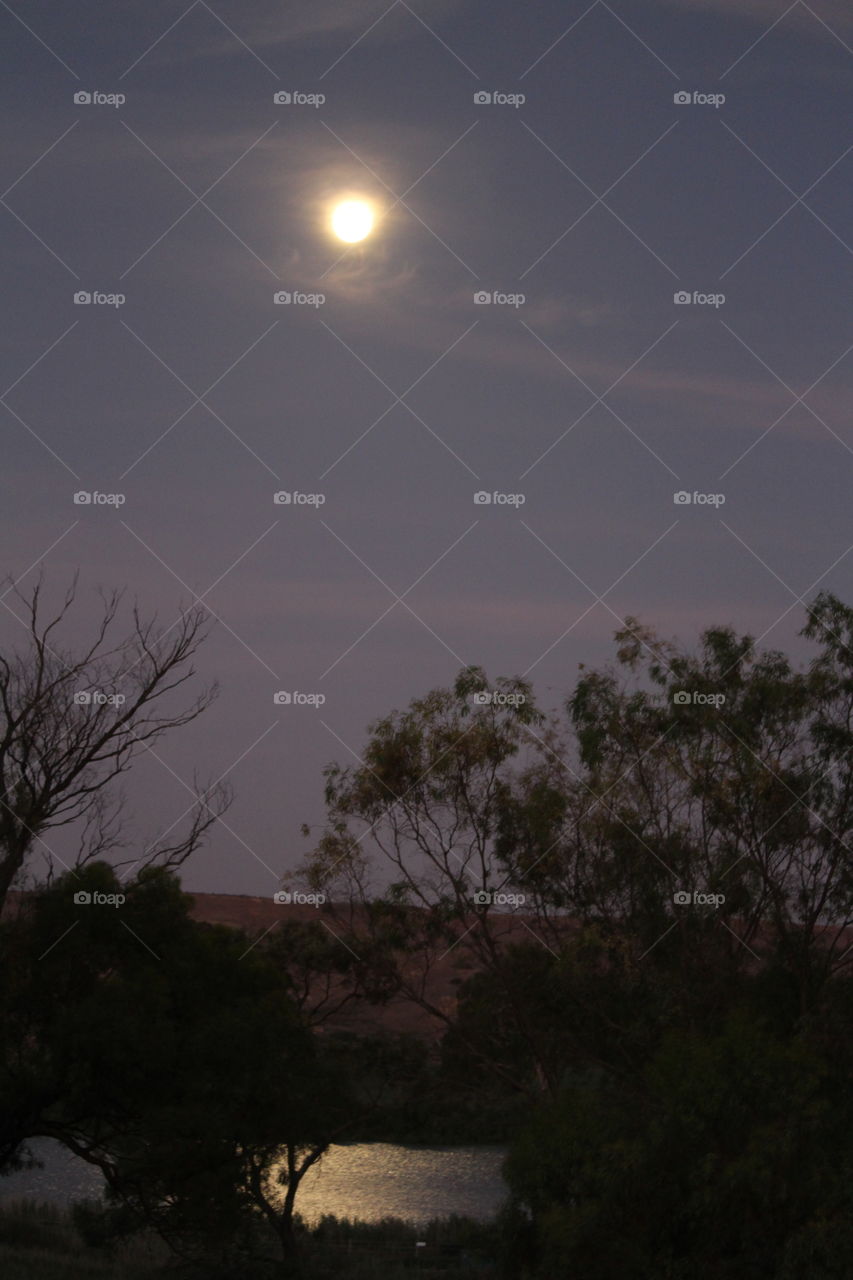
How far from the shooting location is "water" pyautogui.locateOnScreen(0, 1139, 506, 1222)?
127ft

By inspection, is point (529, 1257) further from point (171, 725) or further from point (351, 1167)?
point (351, 1167)

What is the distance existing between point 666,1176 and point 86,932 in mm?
8710

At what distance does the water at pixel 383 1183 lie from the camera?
3866 centimetres

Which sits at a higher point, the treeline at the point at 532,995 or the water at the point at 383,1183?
the treeline at the point at 532,995

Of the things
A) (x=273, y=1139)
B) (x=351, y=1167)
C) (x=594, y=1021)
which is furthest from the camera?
(x=351, y=1167)

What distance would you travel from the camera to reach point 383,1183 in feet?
137

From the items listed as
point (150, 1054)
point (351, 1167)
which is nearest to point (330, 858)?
point (150, 1054)

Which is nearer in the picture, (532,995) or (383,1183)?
(532,995)

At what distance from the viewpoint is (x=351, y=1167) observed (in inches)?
1718

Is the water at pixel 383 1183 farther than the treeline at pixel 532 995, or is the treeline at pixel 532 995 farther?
the water at pixel 383 1183

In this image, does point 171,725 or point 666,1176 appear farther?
point 171,725

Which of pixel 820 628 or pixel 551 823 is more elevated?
pixel 820 628

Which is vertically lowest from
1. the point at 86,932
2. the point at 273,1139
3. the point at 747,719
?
the point at 273,1139

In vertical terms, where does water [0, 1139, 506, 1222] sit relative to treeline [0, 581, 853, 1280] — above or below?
below
